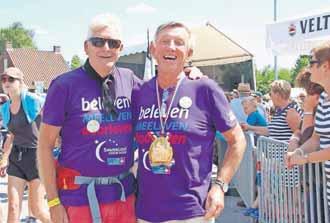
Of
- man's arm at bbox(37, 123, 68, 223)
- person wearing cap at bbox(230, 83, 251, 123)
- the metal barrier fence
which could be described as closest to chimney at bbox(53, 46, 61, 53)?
person wearing cap at bbox(230, 83, 251, 123)

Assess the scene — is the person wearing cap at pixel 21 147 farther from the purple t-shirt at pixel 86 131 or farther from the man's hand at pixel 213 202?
the man's hand at pixel 213 202

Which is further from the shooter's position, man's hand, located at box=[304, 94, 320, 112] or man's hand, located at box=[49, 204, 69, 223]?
man's hand, located at box=[304, 94, 320, 112]

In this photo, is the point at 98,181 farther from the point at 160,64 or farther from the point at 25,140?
the point at 25,140

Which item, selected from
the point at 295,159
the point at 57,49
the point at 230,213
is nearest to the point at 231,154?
the point at 295,159

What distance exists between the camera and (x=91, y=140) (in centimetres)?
265

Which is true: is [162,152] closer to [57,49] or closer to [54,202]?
[54,202]

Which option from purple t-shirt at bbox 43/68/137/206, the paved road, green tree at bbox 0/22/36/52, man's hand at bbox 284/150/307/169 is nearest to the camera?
purple t-shirt at bbox 43/68/137/206

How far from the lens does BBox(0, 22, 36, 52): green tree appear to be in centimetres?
10640

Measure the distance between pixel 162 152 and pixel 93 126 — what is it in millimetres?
430

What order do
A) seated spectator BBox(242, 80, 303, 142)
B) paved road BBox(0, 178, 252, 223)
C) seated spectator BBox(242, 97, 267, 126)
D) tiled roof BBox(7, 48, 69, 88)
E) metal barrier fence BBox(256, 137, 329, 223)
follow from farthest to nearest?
tiled roof BBox(7, 48, 69, 88)
seated spectator BBox(242, 97, 267, 126)
paved road BBox(0, 178, 252, 223)
seated spectator BBox(242, 80, 303, 142)
metal barrier fence BBox(256, 137, 329, 223)

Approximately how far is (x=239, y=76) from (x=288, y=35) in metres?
6.24

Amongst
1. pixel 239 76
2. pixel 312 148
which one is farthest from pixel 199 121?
pixel 239 76

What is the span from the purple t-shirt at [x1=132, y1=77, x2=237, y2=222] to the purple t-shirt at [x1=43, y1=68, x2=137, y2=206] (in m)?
0.14

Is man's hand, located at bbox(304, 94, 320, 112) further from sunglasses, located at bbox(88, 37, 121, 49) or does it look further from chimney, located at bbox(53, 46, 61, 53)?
chimney, located at bbox(53, 46, 61, 53)
